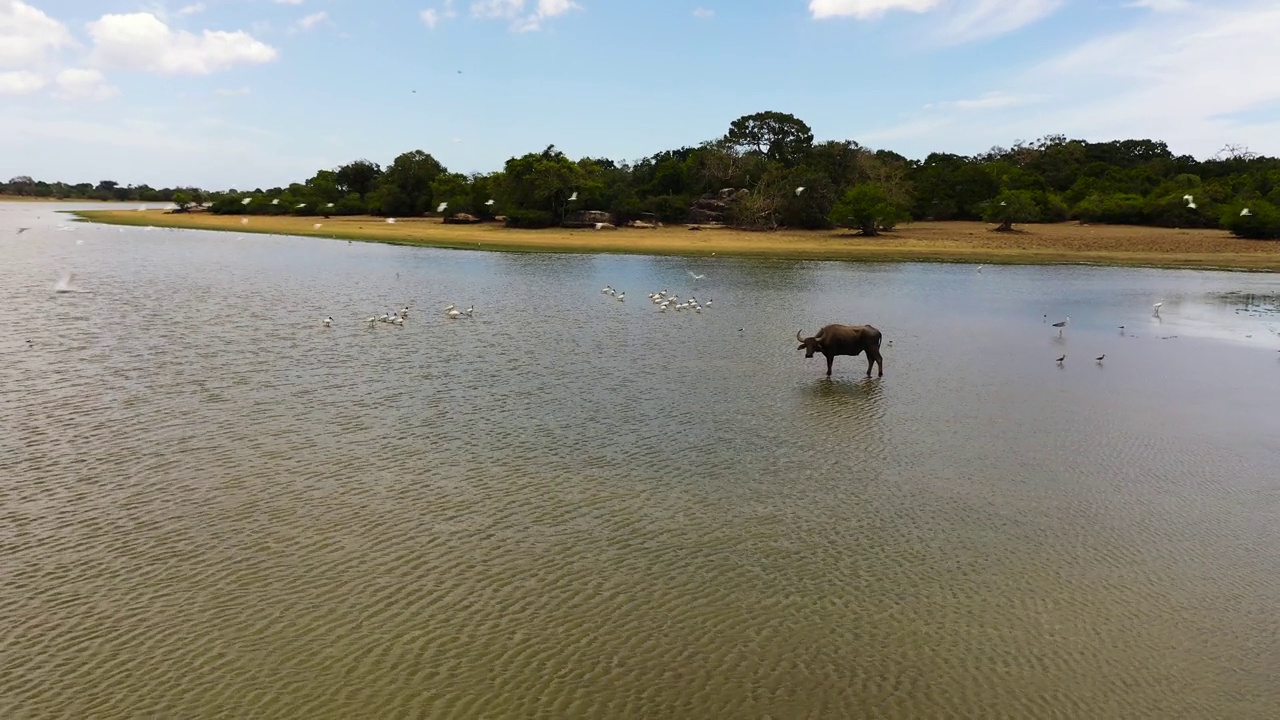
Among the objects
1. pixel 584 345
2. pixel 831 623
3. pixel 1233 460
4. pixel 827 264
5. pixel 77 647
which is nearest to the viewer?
pixel 77 647

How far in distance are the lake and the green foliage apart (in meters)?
40.7

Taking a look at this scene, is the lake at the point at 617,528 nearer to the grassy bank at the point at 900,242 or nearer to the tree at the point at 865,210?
the grassy bank at the point at 900,242

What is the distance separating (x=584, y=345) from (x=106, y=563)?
13.2 metres

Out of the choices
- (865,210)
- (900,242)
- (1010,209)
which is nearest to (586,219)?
(865,210)

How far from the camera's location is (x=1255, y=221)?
174 ft

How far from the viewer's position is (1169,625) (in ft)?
26.1

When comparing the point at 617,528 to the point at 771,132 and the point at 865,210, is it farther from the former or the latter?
the point at 771,132

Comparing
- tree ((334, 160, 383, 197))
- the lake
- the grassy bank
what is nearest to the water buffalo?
the lake

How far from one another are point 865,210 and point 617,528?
50.1 meters

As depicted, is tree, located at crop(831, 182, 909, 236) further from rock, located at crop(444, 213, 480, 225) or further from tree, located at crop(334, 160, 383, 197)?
tree, located at crop(334, 160, 383, 197)

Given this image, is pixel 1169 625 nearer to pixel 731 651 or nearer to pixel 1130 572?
pixel 1130 572

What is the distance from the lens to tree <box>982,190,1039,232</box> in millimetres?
59156

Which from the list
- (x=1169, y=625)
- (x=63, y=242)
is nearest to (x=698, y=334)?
(x=1169, y=625)

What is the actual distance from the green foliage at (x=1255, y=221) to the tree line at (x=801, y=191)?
0.25ft
